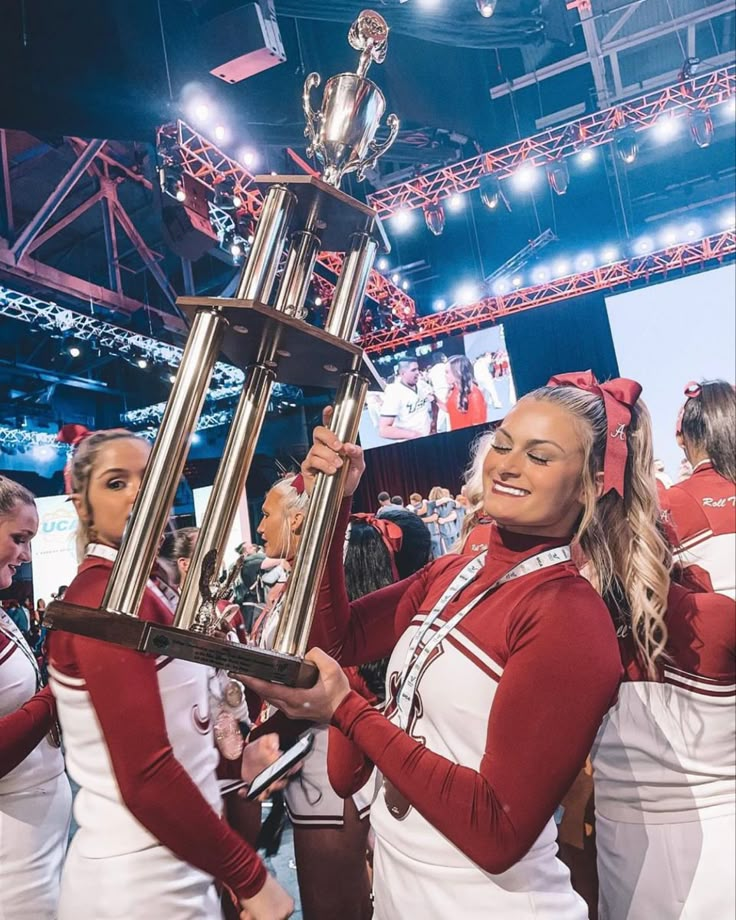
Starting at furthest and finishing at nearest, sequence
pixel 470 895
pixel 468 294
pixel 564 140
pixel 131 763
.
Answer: pixel 468 294, pixel 564 140, pixel 131 763, pixel 470 895

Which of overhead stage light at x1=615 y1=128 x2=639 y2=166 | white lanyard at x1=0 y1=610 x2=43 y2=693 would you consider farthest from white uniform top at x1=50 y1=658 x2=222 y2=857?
overhead stage light at x1=615 y1=128 x2=639 y2=166

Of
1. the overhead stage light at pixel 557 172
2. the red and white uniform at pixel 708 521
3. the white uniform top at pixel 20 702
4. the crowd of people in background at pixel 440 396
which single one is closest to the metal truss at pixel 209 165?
the overhead stage light at pixel 557 172

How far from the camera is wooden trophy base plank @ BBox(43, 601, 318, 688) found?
0.87 m

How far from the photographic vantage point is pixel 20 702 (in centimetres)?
189

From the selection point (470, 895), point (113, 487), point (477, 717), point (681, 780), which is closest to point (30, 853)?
point (113, 487)

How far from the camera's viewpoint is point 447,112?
262 inches

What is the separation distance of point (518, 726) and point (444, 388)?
9997 mm

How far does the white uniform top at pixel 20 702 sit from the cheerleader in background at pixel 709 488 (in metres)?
2.02

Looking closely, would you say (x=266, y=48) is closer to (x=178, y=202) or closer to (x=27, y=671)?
(x=178, y=202)

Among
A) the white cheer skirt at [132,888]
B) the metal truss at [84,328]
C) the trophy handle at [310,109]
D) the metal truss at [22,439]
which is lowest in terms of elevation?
the white cheer skirt at [132,888]

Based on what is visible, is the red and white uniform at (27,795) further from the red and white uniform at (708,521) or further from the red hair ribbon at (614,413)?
the red and white uniform at (708,521)

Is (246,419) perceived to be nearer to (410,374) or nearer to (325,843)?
(325,843)

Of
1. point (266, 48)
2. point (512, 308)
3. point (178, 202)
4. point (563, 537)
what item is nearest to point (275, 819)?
point (563, 537)

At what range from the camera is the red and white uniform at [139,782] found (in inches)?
46.7
